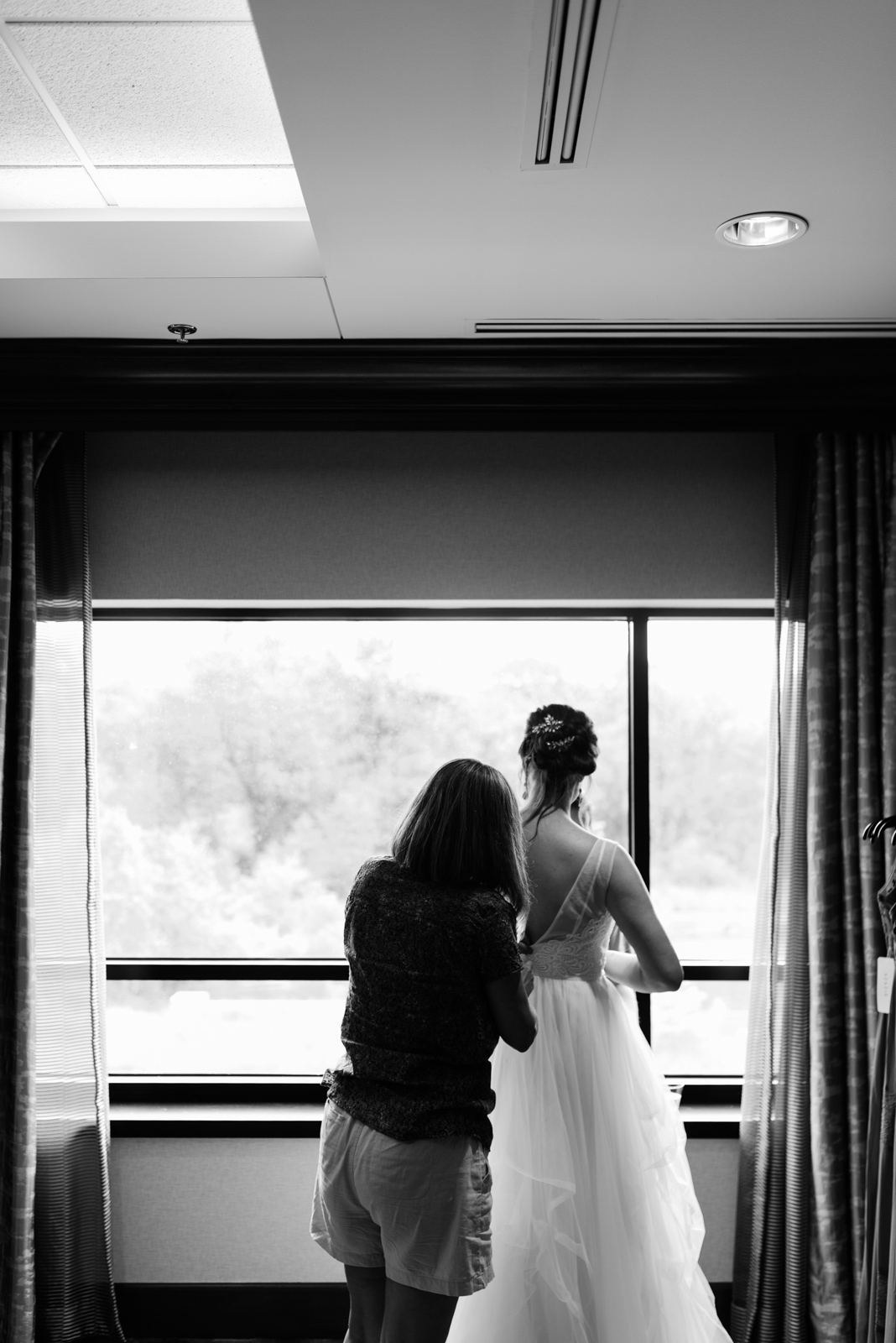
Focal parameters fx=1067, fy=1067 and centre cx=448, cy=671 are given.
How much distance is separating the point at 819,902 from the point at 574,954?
74cm

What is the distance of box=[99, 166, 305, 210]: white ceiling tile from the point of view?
2330 millimetres

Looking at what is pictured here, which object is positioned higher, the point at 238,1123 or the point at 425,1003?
→ the point at 425,1003

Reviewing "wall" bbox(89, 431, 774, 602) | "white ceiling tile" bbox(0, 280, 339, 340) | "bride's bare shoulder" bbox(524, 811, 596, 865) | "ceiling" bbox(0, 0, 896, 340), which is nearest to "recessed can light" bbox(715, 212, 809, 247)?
"ceiling" bbox(0, 0, 896, 340)

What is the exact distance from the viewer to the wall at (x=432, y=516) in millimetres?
3107

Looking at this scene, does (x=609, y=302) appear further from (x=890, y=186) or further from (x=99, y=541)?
(x=99, y=541)

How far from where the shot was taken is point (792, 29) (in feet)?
4.99

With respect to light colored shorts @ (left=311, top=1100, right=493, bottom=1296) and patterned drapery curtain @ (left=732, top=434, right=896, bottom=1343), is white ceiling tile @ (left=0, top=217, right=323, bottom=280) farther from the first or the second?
light colored shorts @ (left=311, top=1100, right=493, bottom=1296)

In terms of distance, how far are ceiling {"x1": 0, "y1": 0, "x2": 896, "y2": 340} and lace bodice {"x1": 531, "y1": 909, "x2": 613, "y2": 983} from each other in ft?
4.79

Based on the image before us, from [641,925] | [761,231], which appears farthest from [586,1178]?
[761,231]

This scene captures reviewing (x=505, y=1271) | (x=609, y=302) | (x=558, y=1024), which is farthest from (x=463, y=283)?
(x=505, y=1271)

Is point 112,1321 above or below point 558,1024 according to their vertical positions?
below

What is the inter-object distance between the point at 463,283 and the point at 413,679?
4.28 ft

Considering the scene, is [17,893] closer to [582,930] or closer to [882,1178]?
[582,930]

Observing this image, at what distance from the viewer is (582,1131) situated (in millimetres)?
2441
